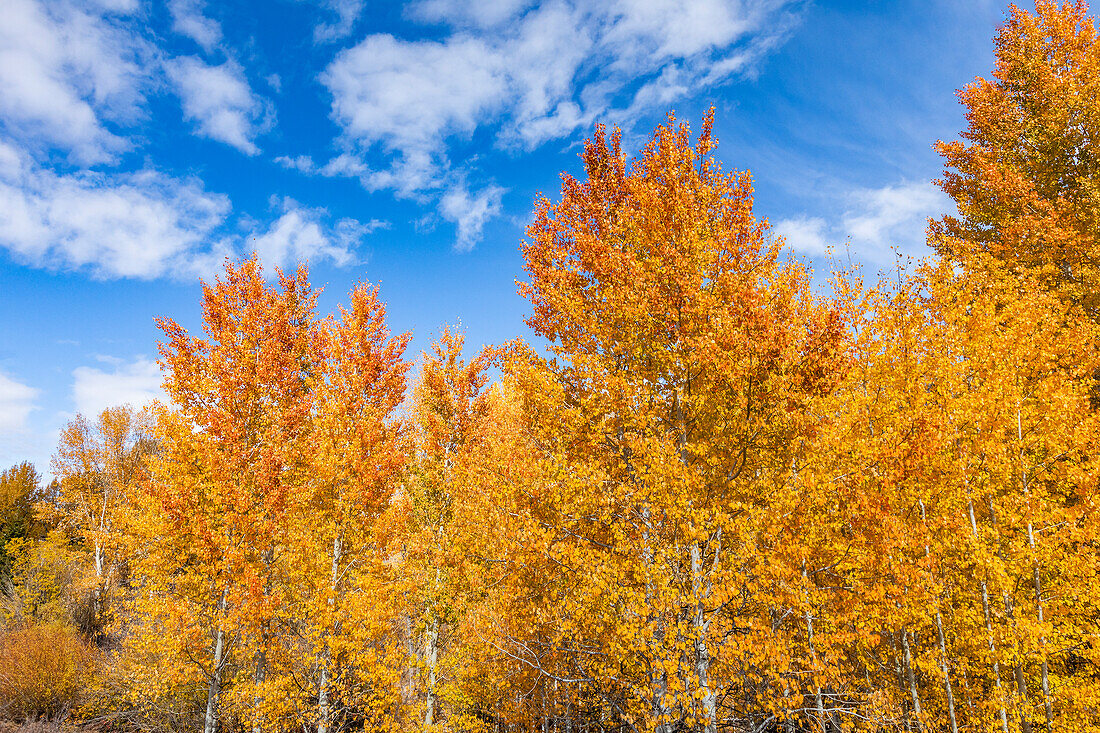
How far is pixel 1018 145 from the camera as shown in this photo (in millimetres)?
16516

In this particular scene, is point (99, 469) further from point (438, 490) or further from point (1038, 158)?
point (1038, 158)

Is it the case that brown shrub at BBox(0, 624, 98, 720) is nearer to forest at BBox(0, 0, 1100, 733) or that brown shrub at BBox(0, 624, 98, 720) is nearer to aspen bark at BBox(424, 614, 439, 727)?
forest at BBox(0, 0, 1100, 733)

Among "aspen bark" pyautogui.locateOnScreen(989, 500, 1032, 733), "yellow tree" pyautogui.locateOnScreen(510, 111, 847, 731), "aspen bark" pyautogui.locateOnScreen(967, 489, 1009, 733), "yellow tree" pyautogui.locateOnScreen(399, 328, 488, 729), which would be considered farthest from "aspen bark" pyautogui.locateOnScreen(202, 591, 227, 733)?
"aspen bark" pyautogui.locateOnScreen(989, 500, 1032, 733)

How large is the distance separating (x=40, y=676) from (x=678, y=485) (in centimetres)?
2650

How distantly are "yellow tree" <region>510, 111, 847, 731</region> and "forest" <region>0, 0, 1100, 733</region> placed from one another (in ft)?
0.24

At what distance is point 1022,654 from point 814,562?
3808 mm

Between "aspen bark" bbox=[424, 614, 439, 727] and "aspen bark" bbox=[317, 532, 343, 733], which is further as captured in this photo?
"aspen bark" bbox=[424, 614, 439, 727]

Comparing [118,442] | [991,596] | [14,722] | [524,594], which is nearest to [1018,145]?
[991,596]

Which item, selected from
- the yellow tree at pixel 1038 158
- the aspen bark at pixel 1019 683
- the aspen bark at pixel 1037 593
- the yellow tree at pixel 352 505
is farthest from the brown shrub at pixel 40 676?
the yellow tree at pixel 1038 158

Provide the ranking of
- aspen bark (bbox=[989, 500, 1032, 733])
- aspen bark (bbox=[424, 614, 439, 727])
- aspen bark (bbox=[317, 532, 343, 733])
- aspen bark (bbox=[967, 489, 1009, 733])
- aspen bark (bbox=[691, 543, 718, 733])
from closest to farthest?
aspen bark (bbox=[691, 543, 718, 733])
aspen bark (bbox=[989, 500, 1032, 733])
aspen bark (bbox=[967, 489, 1009, 733])
aspen bark (bbox=[317, 532, 343, 733])
aspen bark (bbox=[424, 614, 439, 727])

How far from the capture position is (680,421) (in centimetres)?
881

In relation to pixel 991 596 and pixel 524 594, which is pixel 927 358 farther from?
pixel 524 594

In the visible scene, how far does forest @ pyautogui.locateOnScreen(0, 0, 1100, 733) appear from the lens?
8.04 metres

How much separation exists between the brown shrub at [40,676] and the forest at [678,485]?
11 cm
